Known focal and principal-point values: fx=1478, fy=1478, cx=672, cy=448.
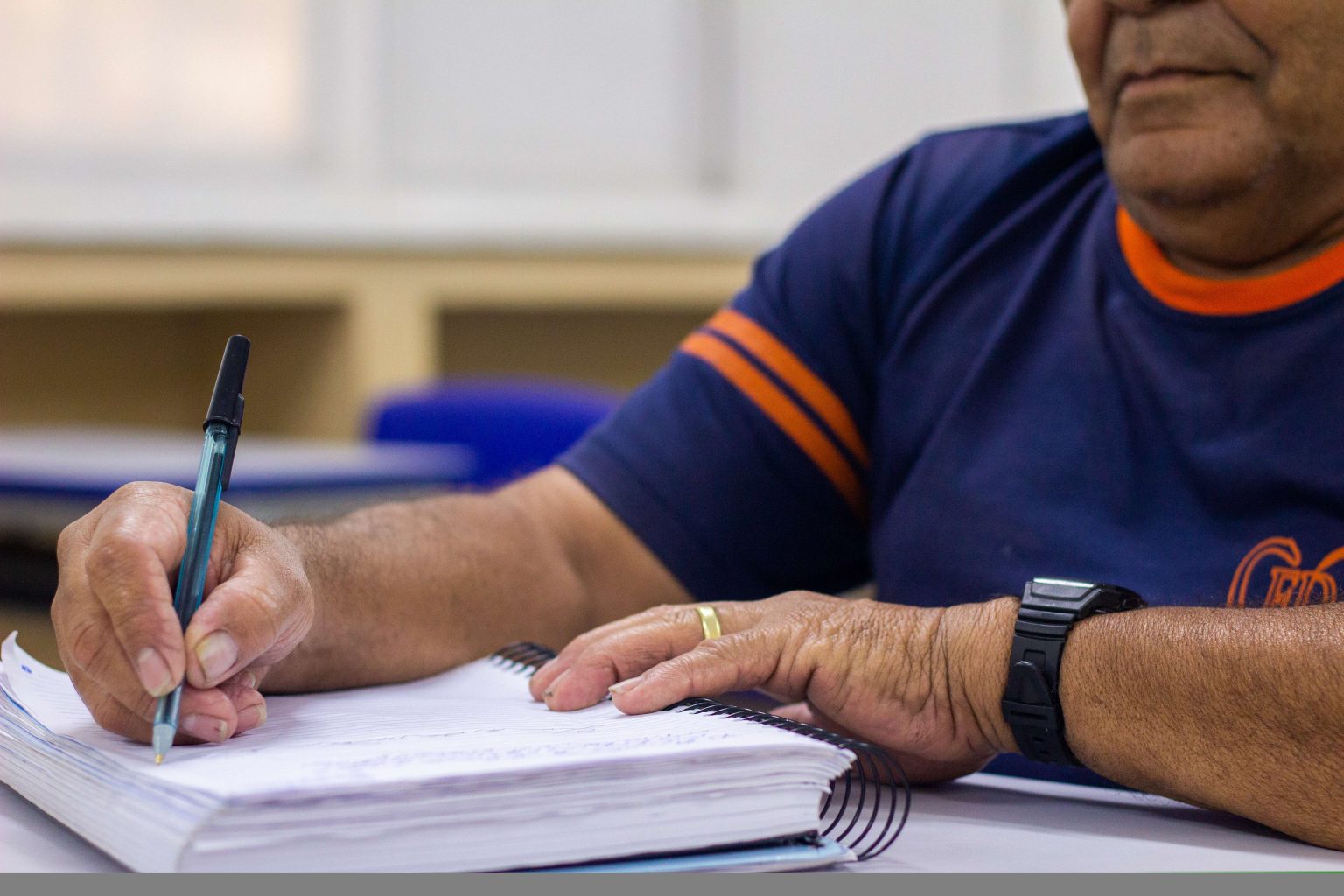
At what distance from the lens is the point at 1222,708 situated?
749mm

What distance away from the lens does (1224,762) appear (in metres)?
0.74

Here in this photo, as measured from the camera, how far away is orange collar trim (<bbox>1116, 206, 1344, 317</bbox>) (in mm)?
1068

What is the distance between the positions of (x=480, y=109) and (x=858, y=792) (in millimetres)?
3241

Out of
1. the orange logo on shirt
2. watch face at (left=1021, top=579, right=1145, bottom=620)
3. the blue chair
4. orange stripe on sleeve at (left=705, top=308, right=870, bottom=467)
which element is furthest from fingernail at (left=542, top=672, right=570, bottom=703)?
the blue chair

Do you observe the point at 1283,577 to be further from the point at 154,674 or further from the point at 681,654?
the point at 154,674

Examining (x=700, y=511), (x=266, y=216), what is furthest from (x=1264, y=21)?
(x=266, y=216)

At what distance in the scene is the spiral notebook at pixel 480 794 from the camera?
22.5 inches

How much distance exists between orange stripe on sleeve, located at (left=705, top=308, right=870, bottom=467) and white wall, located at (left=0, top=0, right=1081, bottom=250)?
85.9 inches

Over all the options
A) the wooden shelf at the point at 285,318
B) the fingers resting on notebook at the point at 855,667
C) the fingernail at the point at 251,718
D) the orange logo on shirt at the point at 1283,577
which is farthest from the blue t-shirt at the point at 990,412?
the wooden shelf at the point at 285,318

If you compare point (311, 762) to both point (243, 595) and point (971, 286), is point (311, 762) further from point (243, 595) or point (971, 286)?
point (971, 286)

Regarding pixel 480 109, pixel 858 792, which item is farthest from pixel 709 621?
pixel 480 109

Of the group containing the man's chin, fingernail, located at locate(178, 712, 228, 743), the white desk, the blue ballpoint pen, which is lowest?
the white desk

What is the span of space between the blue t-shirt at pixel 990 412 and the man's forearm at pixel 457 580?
4 centimetres

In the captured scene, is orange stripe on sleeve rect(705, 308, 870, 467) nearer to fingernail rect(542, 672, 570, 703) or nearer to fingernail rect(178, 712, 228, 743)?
fingernail rect(542, 672, 570, 703)
